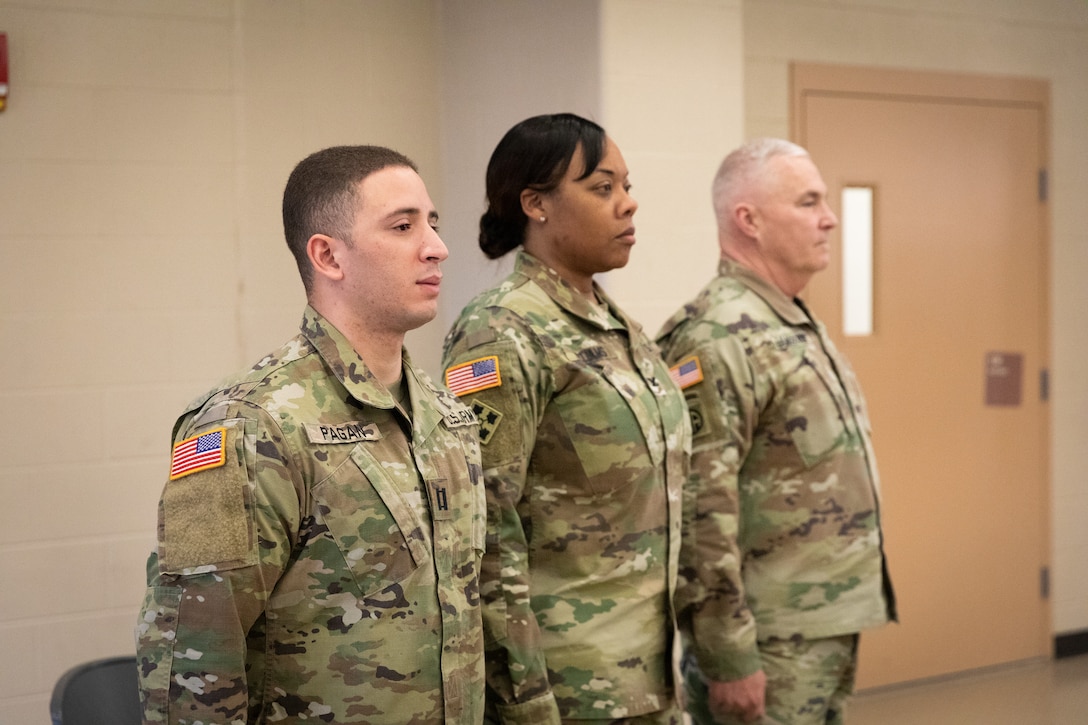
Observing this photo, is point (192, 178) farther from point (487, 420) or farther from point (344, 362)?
point (344, 362)

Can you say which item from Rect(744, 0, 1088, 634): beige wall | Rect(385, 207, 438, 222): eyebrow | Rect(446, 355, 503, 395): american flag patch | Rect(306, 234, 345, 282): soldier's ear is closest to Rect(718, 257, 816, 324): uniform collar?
Rect(446, 355, 503, 395): american flag patch

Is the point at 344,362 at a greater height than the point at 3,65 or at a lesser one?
lesser

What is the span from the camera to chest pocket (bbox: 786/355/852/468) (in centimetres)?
240

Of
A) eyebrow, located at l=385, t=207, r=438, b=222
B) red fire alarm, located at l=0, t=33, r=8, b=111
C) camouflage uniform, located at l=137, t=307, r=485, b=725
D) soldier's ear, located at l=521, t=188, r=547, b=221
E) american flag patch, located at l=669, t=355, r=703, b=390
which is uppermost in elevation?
red fire alarm, located at l=0, t=33, r=8, b=111

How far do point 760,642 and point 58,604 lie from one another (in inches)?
71.7

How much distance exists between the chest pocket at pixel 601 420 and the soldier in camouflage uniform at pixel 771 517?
1.17 ft

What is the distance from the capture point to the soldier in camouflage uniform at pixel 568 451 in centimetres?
187

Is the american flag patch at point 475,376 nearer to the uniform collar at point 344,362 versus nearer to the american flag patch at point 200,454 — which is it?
the uniform collar at point 344,362

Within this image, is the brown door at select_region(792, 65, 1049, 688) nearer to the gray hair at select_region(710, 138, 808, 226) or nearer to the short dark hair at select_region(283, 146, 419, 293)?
the gray hair at select_region(710, 138, 808, 226)

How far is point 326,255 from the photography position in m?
1.58

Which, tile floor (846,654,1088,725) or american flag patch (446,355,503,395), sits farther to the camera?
tile floor (846,654,1088,725)

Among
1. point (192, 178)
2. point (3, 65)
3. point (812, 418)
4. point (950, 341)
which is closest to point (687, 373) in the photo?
point (812, 418)

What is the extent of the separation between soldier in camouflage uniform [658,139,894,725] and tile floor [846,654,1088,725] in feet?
4.95

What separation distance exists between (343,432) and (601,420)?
594 millimetres
